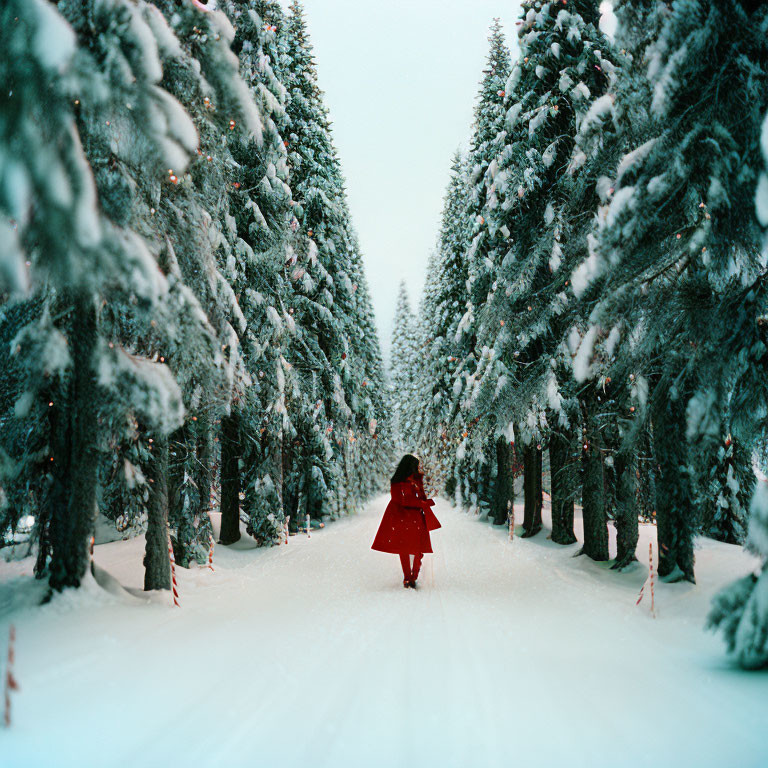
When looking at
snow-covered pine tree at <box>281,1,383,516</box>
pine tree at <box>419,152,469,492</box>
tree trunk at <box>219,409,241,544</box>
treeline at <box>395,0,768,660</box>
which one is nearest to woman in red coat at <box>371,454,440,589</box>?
treeline at <box>395,0,768,660</box>

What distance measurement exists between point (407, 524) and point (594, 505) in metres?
4.59

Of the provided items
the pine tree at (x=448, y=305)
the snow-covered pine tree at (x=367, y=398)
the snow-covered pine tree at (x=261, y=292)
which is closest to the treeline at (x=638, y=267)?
the snow-covered pine tree at (x=261, y=292)

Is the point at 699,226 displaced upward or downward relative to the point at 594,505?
upward

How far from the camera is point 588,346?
7.12 meters

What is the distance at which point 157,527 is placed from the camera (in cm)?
852

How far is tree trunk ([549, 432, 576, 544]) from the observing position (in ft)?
44.1

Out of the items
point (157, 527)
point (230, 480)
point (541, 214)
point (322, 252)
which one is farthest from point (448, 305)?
point (157, 527)

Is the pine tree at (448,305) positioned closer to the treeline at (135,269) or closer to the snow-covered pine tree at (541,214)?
the snow-covered pine tree at (541,214)

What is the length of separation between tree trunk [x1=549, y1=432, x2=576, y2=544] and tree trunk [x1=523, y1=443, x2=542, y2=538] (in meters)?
1.91

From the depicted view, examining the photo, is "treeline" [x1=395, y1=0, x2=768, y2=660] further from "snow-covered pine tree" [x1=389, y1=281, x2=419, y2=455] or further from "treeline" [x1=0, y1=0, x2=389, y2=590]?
"snow-covered pine tree" [x1=389, y1=281, x2=419, y2=455]

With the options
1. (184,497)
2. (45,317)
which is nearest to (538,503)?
(184,497)

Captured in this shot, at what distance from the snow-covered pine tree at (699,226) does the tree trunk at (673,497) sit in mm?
1360

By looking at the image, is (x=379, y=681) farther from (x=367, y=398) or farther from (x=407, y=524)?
(x=367, y=398)

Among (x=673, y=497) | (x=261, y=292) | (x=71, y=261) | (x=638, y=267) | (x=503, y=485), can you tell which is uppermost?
(x=261, y=292)
